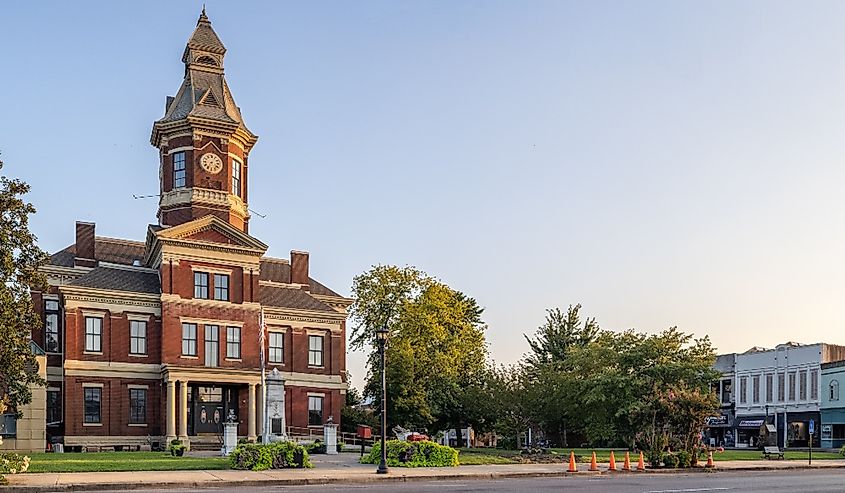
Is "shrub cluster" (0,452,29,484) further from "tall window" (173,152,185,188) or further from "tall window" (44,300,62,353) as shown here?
"tall window" (173,152,185,188)

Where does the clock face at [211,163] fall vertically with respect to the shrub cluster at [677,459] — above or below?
above

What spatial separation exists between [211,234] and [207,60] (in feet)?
39.0

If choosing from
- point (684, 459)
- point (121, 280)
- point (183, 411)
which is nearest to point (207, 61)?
point (121, 280)

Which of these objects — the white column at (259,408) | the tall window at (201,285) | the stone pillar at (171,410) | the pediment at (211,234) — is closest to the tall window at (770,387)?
the white column at (259,408)

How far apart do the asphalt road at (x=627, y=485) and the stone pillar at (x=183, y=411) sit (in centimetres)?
2688

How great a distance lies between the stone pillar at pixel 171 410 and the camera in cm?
5038

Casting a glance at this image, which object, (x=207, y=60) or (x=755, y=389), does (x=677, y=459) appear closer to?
(x=207, y=60)

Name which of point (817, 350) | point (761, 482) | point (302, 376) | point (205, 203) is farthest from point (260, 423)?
point (817, 350)

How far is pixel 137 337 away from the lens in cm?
5225

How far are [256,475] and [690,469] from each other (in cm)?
1535

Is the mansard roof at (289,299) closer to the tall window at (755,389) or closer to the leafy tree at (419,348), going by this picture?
the leafy tree at (419,348)

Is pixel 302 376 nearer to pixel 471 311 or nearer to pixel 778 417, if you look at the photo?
pixel 471 311

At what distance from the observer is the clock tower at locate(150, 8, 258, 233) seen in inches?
2191

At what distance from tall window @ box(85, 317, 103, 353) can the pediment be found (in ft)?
18.5
